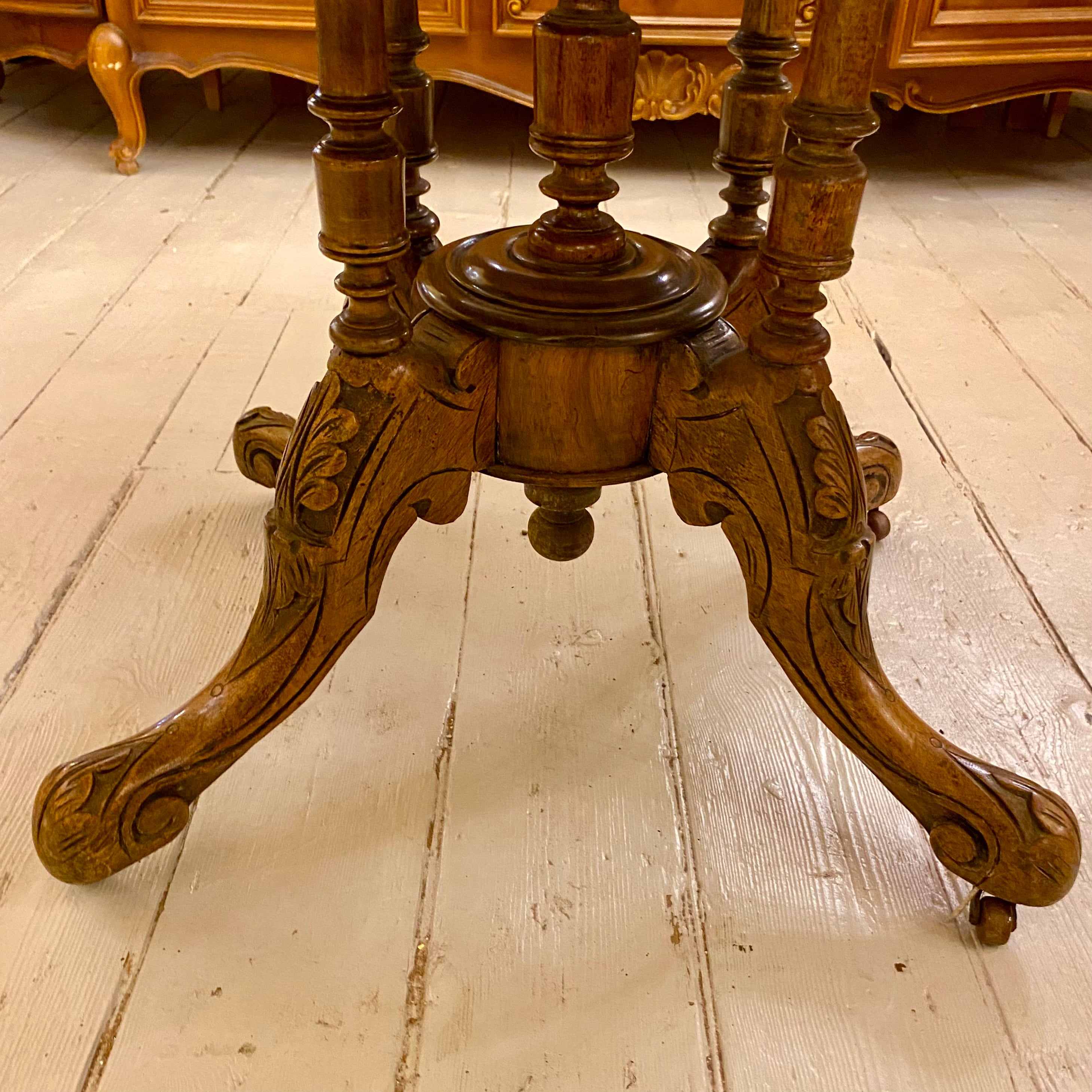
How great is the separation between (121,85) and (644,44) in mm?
818

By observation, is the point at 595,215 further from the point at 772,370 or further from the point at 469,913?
the point at 469,913

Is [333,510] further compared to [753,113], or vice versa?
[753,113]

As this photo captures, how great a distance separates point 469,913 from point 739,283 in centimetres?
46

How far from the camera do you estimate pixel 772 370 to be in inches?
22.8

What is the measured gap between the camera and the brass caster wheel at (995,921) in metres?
0.60

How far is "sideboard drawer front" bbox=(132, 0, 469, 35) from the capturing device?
167cm

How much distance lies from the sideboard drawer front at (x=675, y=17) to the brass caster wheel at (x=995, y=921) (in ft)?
4.49

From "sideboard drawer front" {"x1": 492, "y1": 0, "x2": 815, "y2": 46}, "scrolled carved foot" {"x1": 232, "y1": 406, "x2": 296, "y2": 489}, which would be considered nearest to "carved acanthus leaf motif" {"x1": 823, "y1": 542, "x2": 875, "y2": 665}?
"scrolled carved foot" {"x1": 232, "y1": 406, "x2": 296, "y2": 489}

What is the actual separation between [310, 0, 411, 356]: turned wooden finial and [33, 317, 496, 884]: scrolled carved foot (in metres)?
0.02

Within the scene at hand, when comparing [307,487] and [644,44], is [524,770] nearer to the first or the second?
[307,487]

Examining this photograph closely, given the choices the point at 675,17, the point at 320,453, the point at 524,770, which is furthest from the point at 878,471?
the point at 675,17

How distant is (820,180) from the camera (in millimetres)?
529

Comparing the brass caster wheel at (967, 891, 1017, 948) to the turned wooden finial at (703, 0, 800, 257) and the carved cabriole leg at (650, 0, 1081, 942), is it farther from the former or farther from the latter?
the turned wooden finial at (703, 0, 800, 257)

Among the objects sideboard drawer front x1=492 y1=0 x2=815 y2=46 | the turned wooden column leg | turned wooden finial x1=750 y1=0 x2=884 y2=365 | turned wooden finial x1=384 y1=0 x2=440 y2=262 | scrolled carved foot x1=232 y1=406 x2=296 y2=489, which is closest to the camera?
turned wooden finial x1=750 y1=0 x2=884 y2=365
